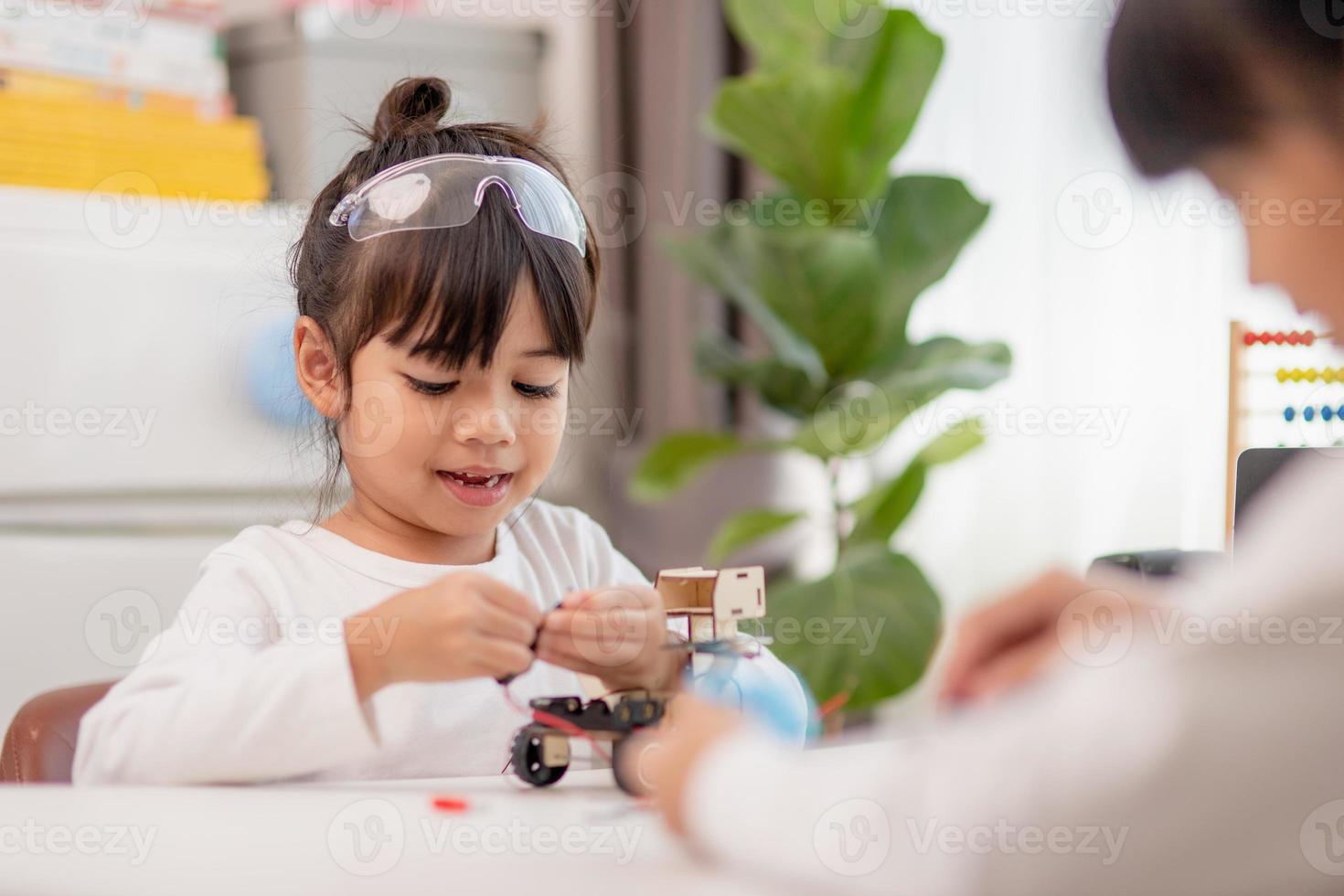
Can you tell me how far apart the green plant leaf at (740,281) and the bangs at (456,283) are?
3.94 ft

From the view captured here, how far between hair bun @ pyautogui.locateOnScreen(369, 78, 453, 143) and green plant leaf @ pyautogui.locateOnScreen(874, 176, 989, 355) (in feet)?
3.76

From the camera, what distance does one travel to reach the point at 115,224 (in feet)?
6.56

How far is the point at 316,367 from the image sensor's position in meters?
1.09

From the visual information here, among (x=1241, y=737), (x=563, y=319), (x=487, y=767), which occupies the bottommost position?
(x=487, y=767)

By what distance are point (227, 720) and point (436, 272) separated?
0.38 m

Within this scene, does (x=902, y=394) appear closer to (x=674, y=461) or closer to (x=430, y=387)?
(x=674, y=461)

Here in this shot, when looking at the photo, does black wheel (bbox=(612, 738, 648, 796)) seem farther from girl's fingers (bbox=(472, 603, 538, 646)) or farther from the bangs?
the bangs

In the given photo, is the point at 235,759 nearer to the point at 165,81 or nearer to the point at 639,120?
the point at 165,81

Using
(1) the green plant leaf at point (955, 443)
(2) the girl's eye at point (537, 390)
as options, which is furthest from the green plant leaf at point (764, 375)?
(2) the girl's eye at point (537, 390)

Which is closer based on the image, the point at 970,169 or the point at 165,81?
the point at 165,81

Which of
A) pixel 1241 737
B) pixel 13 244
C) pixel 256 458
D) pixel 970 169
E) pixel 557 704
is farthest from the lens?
pixel 970 169

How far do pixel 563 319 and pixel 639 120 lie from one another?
1862 mm

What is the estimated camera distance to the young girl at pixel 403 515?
775 mm

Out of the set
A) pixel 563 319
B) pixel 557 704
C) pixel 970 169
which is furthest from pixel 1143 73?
pixel 970 169
